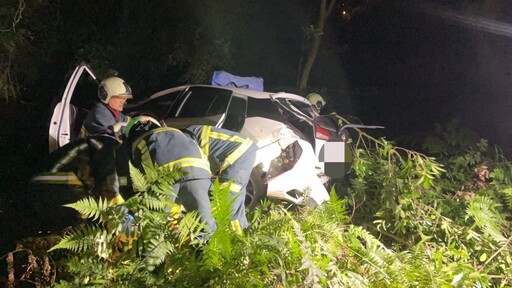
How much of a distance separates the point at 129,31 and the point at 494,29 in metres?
7.88

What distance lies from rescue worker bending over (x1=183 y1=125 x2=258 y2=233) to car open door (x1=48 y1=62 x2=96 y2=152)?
1838mm

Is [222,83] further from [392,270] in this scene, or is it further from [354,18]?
[354,18]

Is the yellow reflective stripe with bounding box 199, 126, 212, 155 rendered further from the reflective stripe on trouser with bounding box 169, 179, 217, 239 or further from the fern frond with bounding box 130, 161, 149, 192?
the fern frond with bounding box 130, 161, 149, 192

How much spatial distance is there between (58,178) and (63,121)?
119 centimetres

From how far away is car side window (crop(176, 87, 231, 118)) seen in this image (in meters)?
5.04

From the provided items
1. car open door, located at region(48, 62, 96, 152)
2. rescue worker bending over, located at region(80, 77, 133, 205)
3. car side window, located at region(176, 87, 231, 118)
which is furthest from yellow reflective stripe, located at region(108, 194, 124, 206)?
car side window, located at region(176, 87, 231, 118)

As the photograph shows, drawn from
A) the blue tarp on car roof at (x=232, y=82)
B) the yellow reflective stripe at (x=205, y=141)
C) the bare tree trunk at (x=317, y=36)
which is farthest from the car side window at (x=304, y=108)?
the bare tree trunk at (x=317, y=36)

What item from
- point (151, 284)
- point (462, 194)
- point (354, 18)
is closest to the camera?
point (151, 284)

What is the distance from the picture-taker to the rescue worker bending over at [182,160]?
2650 millimetres

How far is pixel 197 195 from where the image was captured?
2.71 metres

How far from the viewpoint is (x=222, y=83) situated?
5488mm

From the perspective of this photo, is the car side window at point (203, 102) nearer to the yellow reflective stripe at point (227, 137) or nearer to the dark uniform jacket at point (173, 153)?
the yellow reflective stripe at point (227, 137)

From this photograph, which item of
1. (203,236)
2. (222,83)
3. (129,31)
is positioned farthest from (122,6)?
(203,236)

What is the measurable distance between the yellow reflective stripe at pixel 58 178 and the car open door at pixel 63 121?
38.6 inches
